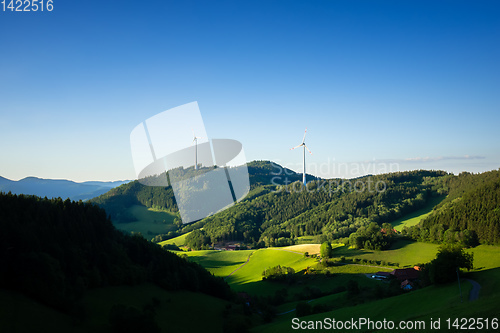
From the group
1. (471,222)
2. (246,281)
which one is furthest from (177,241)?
(471,222)

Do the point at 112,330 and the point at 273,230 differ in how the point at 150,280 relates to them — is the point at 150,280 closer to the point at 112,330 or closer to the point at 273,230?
the point at 112,330

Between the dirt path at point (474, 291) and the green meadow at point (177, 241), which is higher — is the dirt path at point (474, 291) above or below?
above

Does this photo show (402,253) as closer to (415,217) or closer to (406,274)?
(406,274)

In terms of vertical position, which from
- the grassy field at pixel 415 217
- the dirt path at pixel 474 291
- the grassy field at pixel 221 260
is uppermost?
the dirt path at pixel 474 291

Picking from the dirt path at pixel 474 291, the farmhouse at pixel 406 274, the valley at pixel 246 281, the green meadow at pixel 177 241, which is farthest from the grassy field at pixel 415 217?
the green meadow at pixel 177 241

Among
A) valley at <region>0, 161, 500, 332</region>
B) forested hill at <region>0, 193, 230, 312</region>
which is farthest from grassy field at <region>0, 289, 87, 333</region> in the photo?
forested hill at <region>0, 193, 230, 312</region>

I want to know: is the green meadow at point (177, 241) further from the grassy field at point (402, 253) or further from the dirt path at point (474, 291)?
the dirt path at point (474, 291)
